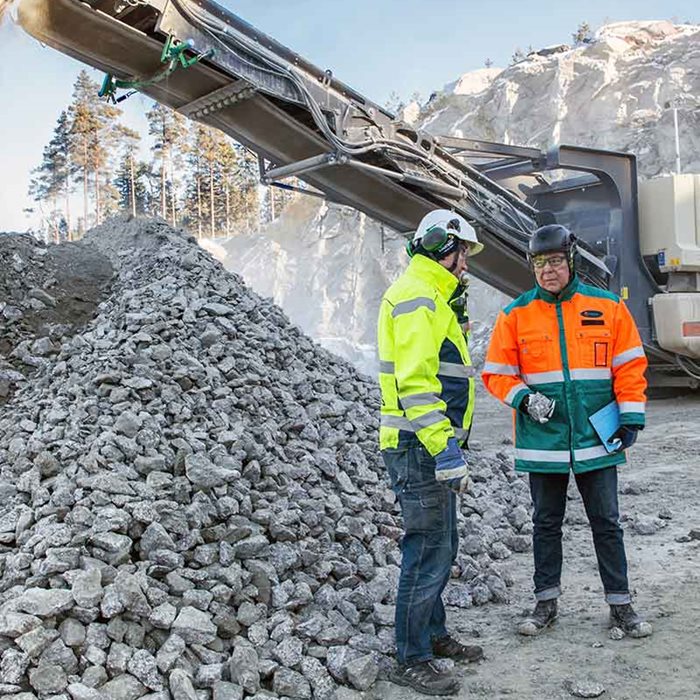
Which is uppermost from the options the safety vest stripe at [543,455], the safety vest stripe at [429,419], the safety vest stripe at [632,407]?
the safety vest stripe at [429,419]

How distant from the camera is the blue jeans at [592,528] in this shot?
3.41m

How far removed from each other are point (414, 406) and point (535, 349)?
90 centimetres

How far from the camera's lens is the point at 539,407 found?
337cm

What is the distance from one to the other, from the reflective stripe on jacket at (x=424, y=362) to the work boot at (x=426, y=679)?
0.89m

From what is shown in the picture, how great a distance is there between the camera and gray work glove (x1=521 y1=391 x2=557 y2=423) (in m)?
3.37

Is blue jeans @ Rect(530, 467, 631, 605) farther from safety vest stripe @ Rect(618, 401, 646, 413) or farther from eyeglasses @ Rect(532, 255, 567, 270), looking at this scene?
eyeglasses @ Rect(532, 255, 567, 270)

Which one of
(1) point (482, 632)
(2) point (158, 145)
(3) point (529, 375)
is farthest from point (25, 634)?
(2) point (158, 145)

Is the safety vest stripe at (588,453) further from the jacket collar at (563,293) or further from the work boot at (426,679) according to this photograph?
the work boot at (426,679)

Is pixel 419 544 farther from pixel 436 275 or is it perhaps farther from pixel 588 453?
pixel 436 275

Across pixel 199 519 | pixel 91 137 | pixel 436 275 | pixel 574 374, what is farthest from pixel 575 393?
pixel 91 137

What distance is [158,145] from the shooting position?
112 ft

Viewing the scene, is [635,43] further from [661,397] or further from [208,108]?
[208,108]

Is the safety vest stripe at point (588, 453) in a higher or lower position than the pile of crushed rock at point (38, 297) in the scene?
lower

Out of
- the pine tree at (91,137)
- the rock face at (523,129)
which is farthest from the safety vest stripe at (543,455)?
the pine tree at (91,137)
